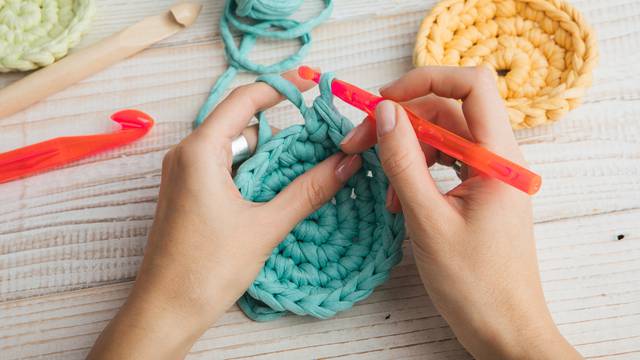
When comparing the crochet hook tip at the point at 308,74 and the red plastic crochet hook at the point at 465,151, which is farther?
the crochet hook tip at the point at 308,74

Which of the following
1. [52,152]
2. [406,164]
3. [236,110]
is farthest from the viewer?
[52,152]

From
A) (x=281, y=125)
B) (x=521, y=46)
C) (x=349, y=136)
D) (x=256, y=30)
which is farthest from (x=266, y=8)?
(x=521, y=46)

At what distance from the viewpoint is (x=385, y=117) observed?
71 centimetres

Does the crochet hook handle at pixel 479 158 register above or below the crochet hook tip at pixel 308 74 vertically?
below

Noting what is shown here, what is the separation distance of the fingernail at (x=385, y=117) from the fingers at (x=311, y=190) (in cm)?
11

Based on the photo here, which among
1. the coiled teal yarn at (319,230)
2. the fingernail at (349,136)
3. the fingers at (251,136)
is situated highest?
the fingernail at (349,136)

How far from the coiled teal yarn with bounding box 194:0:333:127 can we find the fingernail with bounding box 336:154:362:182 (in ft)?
0.81

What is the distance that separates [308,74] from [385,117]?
170mm

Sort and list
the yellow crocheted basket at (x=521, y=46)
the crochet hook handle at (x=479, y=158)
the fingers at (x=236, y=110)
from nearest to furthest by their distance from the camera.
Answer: the crochet hook handle at (x=479, y=158)
the fingers at (x=236, y=110)
the yellow crocheted basket at (x=521, y=46)

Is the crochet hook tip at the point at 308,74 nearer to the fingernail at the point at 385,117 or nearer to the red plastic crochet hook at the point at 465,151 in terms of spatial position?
the red plastic crochet hook at the point at 465,151

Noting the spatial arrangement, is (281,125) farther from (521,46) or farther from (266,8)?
(521,46)

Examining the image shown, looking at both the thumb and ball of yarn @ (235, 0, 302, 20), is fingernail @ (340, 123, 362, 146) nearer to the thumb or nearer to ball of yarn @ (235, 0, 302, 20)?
the thumb

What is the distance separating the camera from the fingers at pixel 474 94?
2.47ft

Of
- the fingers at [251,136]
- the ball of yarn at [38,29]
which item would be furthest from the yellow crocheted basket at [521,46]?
the ball of yarn at [38,29]
